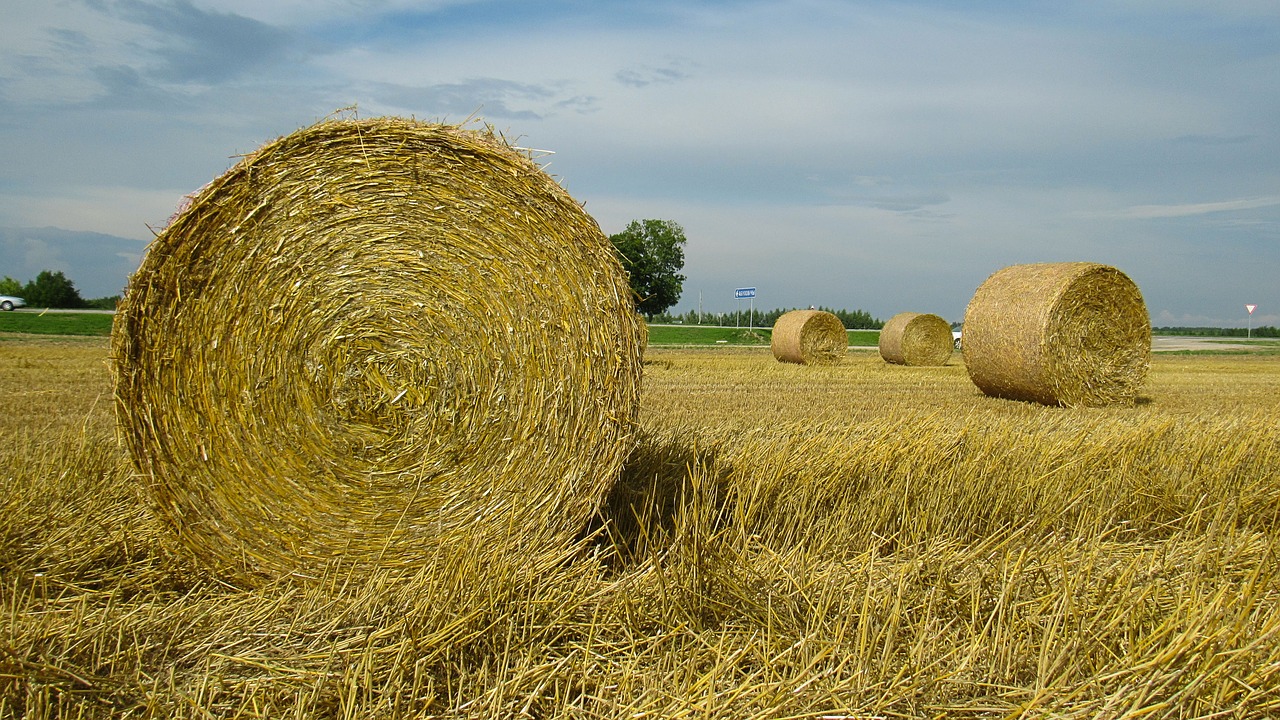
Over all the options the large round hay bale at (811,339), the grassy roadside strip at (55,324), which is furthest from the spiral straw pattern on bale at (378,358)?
the grassy roadside strip at (55,324)

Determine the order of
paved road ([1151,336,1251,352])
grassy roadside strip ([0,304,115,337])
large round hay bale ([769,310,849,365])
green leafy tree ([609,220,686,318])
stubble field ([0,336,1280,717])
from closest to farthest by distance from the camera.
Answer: stubble field ([0,336,1280,717]) → large round hay bale ([769,310,849,365]) → grassy roadside strip ([0,304,115,337]) → paved road ([1151,336,1251,352]) → green leafy tree ([609,220,686,318])

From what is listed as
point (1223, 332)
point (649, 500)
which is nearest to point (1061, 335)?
point (649, 500)

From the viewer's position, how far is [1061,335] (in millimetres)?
11500

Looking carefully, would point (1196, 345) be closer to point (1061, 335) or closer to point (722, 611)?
point (1061, 335)

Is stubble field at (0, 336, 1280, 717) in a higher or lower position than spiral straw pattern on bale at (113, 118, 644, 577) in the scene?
lower

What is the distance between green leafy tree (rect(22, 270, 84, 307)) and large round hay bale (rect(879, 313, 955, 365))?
38.4m

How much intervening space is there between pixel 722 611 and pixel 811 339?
1716 cm

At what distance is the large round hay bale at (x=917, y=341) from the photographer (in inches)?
837

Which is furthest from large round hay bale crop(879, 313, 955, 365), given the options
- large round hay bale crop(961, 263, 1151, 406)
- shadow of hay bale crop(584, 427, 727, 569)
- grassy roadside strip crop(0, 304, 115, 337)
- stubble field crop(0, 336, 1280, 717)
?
grassy roadside strip crop(0, 304, 115, 337)

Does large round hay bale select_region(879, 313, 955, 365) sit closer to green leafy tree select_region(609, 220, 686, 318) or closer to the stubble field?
the stubble field

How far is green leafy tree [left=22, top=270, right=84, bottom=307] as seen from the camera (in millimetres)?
43156

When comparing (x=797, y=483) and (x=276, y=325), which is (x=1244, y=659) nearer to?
(x=797, y=483)

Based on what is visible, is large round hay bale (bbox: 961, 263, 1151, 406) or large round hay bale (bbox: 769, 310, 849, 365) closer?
large round hay bale (bbox: 961, 263, 1151, 406)

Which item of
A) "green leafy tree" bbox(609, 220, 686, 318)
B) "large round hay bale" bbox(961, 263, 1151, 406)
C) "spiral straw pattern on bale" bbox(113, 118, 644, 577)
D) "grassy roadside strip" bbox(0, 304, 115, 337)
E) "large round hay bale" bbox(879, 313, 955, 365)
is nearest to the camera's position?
"spiral straw pattern on bale" bbox(113, 118, 644, 577)
